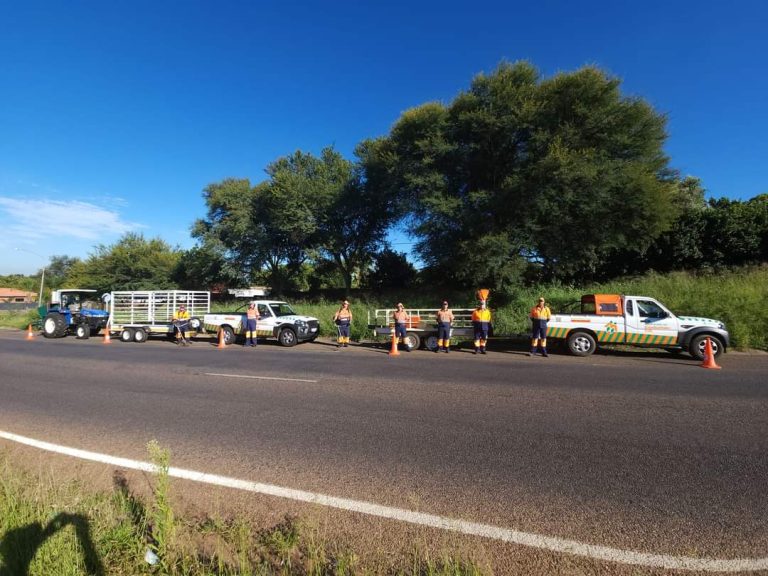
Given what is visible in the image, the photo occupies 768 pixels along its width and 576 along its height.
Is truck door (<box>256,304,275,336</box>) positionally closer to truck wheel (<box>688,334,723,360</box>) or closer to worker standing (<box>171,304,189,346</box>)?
worker standing (<box>171,304,189,346</box>)

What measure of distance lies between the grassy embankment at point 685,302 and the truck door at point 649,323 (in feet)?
11.3

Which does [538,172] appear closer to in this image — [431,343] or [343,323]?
[431,343]

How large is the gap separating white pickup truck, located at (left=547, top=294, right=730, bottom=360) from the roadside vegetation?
12.0 meters

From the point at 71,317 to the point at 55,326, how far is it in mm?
810

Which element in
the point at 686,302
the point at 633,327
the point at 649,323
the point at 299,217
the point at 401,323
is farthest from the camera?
the point at 299,217

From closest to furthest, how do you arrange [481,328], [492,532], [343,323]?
[492,532]
[481,328]
[343,323]

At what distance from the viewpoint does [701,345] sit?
1194 cm

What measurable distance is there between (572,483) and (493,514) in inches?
38.9

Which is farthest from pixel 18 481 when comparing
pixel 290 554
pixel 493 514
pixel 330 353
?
pixel 330 353

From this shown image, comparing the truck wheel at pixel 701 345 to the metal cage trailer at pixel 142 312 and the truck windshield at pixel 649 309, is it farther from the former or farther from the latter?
the metal cage trailer at pixel 142 312

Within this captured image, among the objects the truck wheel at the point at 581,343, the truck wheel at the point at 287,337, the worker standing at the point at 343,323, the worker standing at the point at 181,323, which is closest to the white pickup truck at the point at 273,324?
the truck wheel at the point at 287,337

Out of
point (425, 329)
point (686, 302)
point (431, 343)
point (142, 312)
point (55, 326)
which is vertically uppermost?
point (686, 302)

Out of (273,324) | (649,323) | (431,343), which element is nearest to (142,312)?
(273,324)

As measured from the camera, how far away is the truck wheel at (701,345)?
39.1 ft
